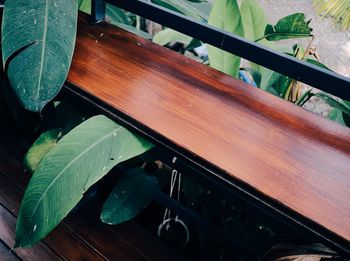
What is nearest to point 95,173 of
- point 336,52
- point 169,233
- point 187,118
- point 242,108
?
point 187,118

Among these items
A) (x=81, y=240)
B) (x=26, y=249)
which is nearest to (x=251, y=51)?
(x=81, y=240)

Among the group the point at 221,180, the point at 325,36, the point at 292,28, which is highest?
the point at 292,28

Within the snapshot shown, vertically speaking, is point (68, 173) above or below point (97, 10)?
below

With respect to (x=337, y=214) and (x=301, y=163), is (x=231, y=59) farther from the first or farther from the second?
(x=337, y=214)

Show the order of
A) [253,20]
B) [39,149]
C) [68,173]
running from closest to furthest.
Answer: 1. [68,173]
2. [39,149]
3. [253,20]

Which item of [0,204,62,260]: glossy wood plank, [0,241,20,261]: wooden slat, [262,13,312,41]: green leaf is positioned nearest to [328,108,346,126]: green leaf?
[262,13,312,41]: green leaf

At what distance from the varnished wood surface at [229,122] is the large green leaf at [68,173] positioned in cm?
8

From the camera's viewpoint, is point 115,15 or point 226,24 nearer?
point 226,24

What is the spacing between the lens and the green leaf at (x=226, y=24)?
97 centimetres

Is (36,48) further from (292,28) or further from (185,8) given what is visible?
(292,28)

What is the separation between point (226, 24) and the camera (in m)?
0.98

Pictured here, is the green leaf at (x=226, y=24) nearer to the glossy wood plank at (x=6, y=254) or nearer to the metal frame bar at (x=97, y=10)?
the metal frame bar at (x=97, y=10)

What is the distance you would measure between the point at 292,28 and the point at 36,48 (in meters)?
0.75

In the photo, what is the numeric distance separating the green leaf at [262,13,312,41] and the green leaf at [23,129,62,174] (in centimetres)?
78
